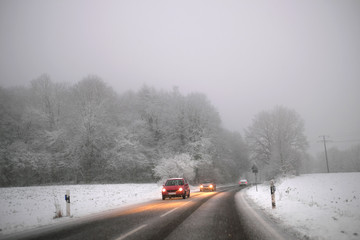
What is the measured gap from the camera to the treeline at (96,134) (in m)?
30.2

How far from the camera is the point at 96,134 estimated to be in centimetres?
3147

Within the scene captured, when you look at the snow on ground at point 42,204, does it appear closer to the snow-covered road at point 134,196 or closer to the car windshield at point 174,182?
the snow-covered road at point 134,196

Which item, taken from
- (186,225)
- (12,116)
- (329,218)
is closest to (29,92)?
(12,116)

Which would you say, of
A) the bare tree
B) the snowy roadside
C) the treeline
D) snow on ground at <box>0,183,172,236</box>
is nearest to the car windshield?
the snowy roadside

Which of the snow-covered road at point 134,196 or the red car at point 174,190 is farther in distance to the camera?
the red car at point 174,190

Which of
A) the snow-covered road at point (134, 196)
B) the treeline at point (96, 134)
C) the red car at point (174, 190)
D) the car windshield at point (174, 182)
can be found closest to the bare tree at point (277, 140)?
the treeline at point (96, 134)

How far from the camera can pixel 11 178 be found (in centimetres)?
2762

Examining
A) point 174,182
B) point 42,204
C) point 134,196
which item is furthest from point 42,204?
point 174,182

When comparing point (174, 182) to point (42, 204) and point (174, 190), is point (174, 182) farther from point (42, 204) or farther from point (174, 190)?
point (42, 204)

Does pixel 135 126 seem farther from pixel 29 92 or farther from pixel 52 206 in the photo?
pixel 52 206

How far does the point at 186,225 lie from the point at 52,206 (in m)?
9.77

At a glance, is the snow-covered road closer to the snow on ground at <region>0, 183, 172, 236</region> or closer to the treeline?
the snow on ground at <region>0, 183, 172, 236</region>

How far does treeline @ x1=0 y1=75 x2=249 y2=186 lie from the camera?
30.2m

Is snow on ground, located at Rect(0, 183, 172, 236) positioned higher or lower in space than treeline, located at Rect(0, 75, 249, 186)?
lower
